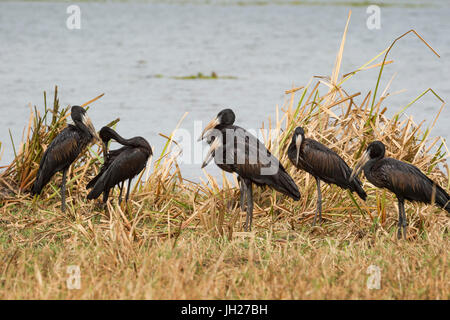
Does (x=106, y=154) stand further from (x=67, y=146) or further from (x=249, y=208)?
(x=249, y=208)

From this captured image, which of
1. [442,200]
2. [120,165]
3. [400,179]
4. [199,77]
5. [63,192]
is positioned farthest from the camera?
[199,77]

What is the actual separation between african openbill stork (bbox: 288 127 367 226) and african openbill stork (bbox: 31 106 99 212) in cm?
178

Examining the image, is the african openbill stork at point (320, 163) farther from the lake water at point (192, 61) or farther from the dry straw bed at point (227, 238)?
the lake water at point (192, 61)

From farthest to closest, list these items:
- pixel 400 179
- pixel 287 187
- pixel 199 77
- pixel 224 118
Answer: pixel 199 77
pixel 224 118
pixel 287 187
pixel 400 179

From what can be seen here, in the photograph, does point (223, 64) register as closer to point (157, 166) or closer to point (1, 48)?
point (1, 48)

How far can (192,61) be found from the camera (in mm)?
20734

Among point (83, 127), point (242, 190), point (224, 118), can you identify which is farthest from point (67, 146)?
point (242, 190)

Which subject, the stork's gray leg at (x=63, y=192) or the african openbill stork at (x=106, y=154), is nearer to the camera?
the african openbill stork at (x=106, y=154)

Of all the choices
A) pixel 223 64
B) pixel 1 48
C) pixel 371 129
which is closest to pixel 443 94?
pixel 223 64

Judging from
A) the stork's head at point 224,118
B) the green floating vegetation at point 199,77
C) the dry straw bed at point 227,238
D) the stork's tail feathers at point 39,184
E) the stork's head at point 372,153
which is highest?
the green floating vegetation at point 199,77

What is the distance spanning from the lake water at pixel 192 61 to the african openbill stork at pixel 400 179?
3457 mm

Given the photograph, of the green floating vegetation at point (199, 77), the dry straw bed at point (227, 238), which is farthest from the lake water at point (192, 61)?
the dry straw bed at point (227, 238)

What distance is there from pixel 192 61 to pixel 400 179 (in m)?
15.2

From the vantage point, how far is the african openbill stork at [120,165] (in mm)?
6449
